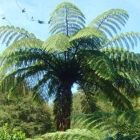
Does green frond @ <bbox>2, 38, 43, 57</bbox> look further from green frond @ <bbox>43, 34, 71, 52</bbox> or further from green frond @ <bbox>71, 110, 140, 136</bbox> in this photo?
green frond @ <bbox>71, 110, 140, 136</bbox>

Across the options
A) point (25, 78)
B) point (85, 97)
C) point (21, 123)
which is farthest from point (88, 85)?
point (21, 123)

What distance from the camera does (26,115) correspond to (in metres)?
32.2

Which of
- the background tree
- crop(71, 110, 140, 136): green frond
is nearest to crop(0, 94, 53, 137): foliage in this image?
the background tree

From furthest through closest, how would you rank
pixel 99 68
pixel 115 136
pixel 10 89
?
pixel 10 89, pixel 99 68, pixel 115 136

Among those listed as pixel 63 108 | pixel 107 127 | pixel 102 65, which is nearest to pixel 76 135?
pixel 107 127

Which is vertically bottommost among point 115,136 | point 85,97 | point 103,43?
point 115,136

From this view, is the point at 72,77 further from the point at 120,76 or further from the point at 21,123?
the point at 21,123

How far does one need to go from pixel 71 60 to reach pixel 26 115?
18044 mm

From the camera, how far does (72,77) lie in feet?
47.9

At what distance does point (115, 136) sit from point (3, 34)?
5983 millimetres

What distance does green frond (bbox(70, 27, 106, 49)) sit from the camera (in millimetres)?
12945

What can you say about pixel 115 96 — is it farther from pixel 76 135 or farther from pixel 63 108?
pixel 76 135

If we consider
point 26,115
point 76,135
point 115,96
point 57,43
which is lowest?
point 76,135

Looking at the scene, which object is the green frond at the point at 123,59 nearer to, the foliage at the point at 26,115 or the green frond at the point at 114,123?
the green frond at the point at 114,123
